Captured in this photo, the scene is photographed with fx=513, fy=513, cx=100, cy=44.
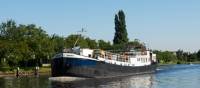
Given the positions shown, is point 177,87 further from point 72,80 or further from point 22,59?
point 22,59

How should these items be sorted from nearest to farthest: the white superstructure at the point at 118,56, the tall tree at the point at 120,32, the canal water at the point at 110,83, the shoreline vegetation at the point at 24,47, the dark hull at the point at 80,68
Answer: the canal water at the point at 110,83, the dark hull at the point at 80,68, the white superstructure at the point at 118,56, the shoreline vegetation at the point at 24,47, the tall tree at the point at 120,32

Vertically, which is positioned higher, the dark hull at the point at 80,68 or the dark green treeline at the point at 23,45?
the dark green treeline at the point at 23,45

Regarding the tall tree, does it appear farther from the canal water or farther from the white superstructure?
the canal water

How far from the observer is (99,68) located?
95.4 m

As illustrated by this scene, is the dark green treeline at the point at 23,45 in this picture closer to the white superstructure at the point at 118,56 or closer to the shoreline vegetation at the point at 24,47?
the shoreline vegetation at the point at 24,47

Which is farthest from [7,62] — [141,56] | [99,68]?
[99,68]

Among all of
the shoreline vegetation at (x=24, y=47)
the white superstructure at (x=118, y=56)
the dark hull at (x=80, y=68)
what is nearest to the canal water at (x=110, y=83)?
the dark hull at (x=80, y=68)

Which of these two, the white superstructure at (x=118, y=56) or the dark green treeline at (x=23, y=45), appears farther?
the dark green treeline at (x=23, y=45)

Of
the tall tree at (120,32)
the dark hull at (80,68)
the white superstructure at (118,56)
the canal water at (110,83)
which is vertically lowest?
the canal water at (110,83)

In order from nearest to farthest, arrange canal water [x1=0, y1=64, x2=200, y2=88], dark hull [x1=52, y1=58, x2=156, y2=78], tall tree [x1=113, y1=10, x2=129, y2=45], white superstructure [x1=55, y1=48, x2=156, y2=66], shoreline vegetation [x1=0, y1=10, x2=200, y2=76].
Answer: canal water [x1=0, y1=64, x2=200, y2=88] < dark hull [x1=52, y1=58, x2=156, y2=78] < white superstructure [x1=55, y1=48, x2=156, y2=66] < shoreline vegetation [x1=0, y1=10, x2=200, y2=76] < tall tree [x1=113, y1=10, x2=129, y2=45]

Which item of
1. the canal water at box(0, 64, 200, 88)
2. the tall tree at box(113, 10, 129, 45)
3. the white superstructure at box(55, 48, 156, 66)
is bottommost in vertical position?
the canal water at box(0, 64, 200, 88)

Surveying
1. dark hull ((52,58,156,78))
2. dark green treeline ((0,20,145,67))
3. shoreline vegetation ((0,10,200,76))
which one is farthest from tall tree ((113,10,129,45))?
dark hull ((52,58,156,78))

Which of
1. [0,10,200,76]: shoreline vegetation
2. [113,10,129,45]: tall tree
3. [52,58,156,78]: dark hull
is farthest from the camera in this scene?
[113,10,129,45]: tall tree

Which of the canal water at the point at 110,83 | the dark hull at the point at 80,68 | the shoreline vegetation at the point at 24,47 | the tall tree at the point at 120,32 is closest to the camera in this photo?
the canal water at the point at 110,83
